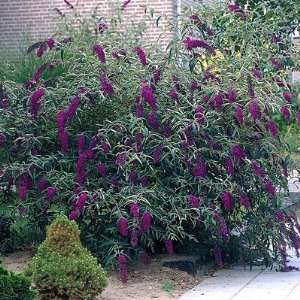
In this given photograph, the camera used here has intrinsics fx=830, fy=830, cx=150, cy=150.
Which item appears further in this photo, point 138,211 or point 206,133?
point 206,133

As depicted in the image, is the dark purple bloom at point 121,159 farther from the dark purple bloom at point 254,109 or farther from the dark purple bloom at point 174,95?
the dark purple bloom at point 254,109

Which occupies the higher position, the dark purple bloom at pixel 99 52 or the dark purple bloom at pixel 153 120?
the dark purple bloom at pixel 99 52

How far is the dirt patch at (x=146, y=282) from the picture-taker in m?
7.98

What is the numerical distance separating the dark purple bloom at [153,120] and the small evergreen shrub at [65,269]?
5.23ft

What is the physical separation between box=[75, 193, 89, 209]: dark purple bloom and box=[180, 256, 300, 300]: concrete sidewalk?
1324 mm

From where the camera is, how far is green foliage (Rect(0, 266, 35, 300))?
6.43 meters

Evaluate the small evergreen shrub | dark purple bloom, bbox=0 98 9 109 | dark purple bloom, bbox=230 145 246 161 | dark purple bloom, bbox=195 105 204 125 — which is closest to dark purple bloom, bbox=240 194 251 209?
dark purple bloom, bbox=230 145 246 161

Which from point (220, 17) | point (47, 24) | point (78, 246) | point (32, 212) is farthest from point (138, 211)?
point (47, 24)

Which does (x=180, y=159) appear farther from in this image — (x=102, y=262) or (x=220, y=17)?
(x=220, y=17)

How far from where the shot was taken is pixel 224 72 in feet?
29.9

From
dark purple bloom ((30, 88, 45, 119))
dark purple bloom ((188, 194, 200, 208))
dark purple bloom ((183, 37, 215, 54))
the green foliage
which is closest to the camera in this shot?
the green foliage

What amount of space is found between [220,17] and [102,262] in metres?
3.45

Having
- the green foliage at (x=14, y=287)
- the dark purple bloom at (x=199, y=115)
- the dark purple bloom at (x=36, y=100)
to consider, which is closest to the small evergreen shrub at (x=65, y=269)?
the green foliage at (x=14, y=287)

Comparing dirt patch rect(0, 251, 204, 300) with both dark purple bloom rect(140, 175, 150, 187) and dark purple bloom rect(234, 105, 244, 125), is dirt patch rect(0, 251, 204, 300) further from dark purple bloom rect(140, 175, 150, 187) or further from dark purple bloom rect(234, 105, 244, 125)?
dark purple bloom rect(234, 105, 244, 125)
